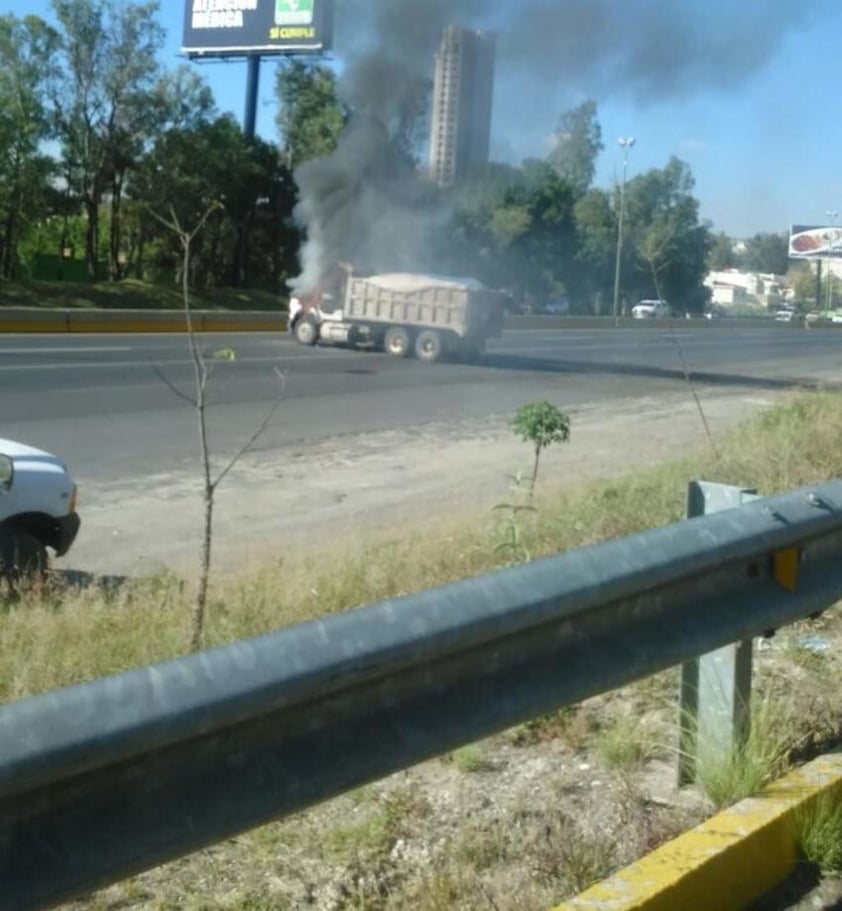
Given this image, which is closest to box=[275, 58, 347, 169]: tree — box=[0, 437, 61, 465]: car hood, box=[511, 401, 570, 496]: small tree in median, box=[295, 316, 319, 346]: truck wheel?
box=[295, 316, 319, 346]: truck wheel

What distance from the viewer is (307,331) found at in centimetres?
3453

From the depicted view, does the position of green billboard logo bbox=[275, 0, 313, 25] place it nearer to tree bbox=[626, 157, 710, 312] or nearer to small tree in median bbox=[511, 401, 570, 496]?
tree bbox=[626, 157, 710, 312]

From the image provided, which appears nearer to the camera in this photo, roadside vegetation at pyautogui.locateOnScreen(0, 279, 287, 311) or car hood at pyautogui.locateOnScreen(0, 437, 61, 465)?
car hood at pyautogui.locateOnScreen(0, 437, 61, 465)

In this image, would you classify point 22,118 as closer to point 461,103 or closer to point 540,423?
point 461,103

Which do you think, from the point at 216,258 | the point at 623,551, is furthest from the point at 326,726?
the point at 216,258

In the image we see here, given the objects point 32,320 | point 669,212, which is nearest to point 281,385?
point 669,212

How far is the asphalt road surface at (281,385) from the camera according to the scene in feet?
57.0

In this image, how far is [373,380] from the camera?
26516 mm

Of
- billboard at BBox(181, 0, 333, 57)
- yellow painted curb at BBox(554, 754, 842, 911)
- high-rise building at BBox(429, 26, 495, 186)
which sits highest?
billboard at BBox(181, 0, 333, 57)

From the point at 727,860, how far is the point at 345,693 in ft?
3.57

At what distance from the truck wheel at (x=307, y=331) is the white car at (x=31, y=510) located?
1014 inches

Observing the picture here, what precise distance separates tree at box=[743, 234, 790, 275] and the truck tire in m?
104

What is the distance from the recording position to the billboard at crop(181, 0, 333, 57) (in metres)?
50.5

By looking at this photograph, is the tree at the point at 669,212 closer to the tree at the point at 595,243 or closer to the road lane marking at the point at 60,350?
the tree at the point at 595,243
